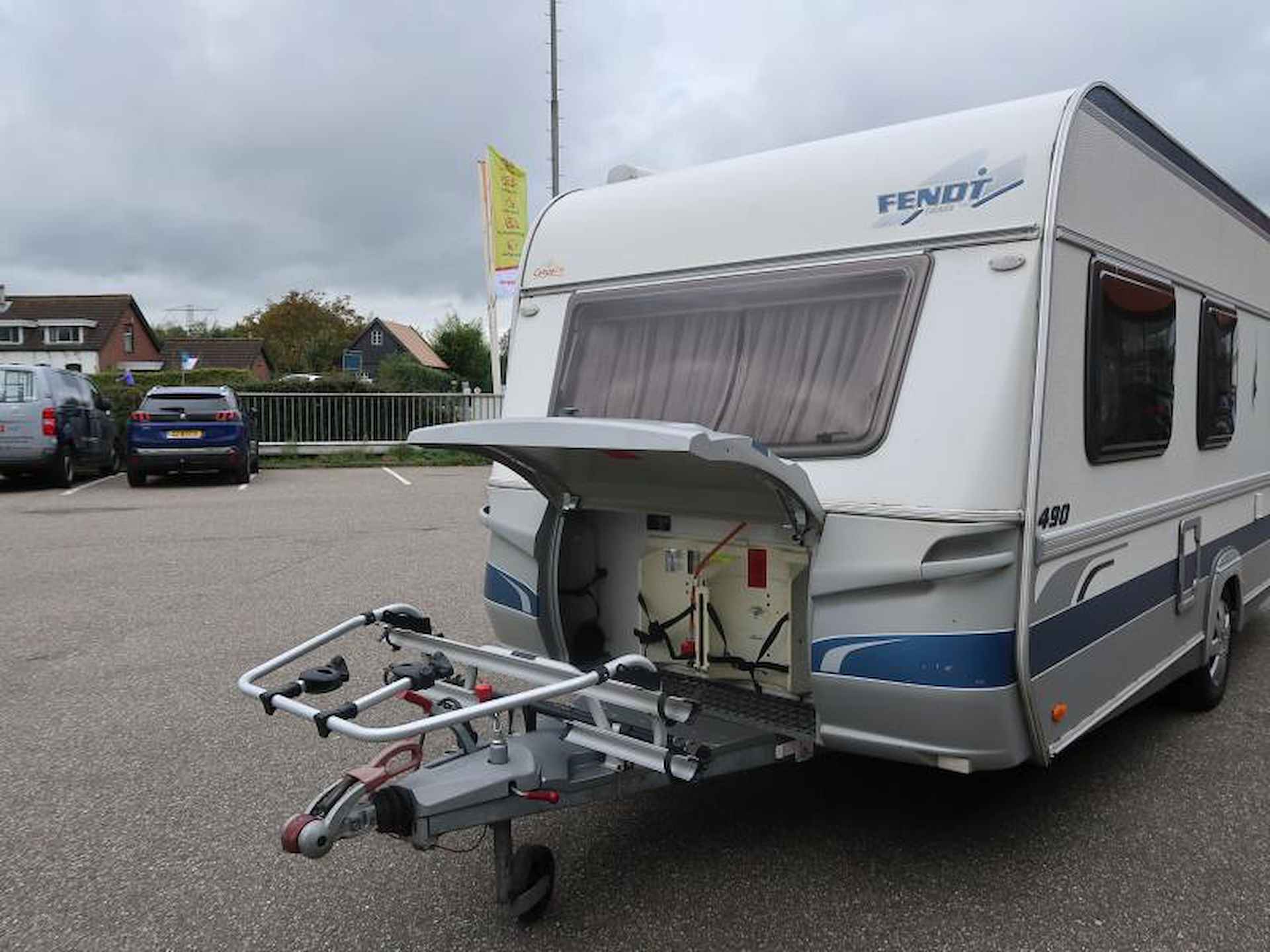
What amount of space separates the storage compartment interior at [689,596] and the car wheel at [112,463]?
15790mm

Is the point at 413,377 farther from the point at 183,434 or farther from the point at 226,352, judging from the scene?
the point at 183,434

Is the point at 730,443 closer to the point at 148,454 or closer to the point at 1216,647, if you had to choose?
the point at 1216,647

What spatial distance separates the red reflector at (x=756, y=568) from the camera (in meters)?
3.85

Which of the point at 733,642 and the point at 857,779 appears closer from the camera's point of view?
the point at 733,642

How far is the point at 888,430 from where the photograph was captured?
3404mm

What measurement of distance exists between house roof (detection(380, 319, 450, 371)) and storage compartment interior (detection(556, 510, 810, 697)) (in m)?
64.2

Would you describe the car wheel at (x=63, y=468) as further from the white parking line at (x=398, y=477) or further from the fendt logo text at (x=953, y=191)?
the fendt logo text at (x=953, y=191)

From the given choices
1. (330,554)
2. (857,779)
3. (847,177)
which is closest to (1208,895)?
(857,779)

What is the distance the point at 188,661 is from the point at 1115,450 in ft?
16.6

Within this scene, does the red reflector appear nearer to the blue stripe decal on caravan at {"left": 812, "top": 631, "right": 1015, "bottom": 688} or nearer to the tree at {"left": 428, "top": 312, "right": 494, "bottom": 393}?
the blue stripe decal on caravan at {"left": 812, "top": 631, "right": 1015, "bottom": 688}

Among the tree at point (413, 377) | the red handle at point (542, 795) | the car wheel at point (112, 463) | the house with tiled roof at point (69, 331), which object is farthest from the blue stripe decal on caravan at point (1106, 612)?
the house with tiled roof at point (69, 331)

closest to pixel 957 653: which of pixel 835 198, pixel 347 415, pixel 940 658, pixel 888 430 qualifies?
pixel 940 658

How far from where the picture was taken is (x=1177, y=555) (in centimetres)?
457

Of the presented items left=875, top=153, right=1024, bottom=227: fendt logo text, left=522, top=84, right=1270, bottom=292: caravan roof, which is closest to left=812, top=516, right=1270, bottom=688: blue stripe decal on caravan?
left=522, top=84, right=1270, bottom=292: caravan roof
